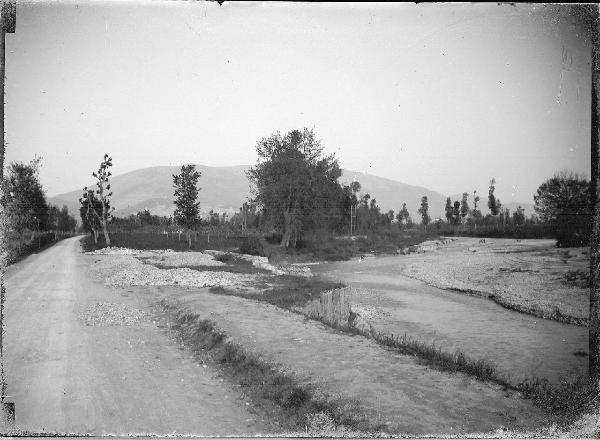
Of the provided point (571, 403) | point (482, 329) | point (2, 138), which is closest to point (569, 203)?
point (571, 403)

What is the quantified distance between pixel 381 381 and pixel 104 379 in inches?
173

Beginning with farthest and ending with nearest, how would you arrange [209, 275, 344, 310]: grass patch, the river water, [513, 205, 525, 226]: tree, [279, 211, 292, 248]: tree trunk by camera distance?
[279, 211, 292, 248]: tree trunk → [209, 275, 344, 310]: grass patch → the river water → [513, 205, 525, 226]: tree

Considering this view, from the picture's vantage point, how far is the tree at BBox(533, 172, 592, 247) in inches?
193

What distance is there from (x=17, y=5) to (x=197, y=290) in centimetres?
1248

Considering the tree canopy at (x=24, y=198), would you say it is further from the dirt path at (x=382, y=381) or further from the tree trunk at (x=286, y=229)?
the tree trunk at (x=286, y=229)

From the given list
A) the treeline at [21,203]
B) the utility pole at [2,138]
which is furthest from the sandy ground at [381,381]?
the treeline at [21,203]

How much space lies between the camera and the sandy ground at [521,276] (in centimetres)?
1683

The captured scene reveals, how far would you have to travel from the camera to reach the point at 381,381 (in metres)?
6.08

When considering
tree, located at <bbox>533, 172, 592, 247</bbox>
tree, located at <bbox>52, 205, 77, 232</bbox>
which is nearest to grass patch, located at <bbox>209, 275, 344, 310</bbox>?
tree, located at <bbox>52, 205, 77, 232</bbox>

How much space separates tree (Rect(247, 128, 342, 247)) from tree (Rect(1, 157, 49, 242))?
33.7 m

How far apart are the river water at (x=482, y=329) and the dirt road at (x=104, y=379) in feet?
19.3

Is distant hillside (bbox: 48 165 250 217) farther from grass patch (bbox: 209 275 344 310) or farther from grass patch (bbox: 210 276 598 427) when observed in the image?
grass patch (bbox: 210 276 598 427)

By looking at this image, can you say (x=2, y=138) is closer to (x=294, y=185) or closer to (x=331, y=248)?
(x=294, y=185)

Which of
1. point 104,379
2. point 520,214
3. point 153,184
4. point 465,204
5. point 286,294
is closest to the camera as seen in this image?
point 104,379
